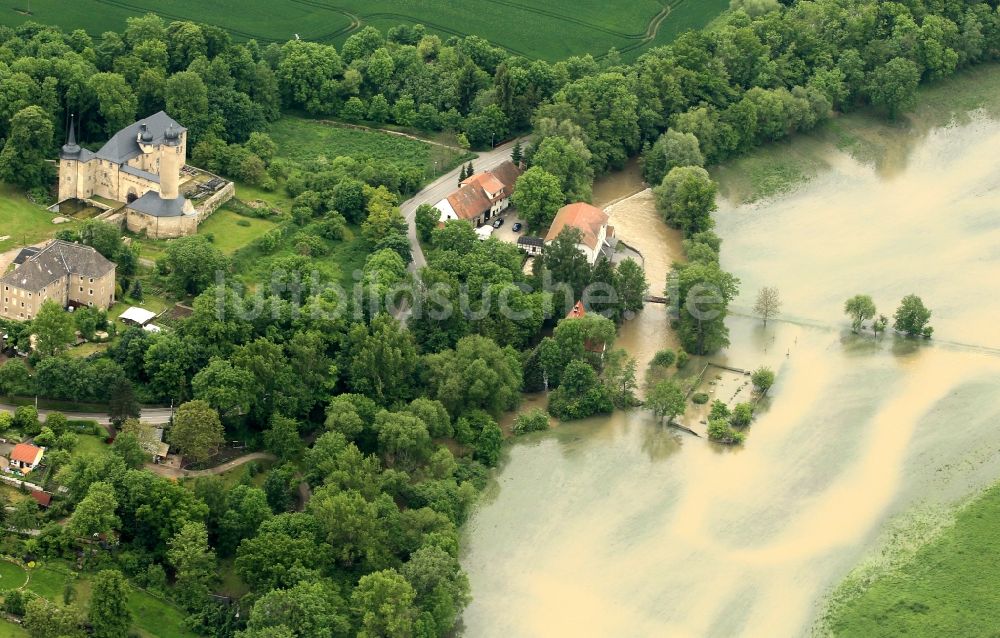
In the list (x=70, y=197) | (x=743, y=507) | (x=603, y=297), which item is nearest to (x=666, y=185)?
(x=603, y=297)

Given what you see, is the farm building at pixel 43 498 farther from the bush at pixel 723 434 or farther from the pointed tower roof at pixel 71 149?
the bush at pixel 723 434

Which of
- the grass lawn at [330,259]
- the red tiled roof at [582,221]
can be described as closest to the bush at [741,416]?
the red tiled roof at [582,221]

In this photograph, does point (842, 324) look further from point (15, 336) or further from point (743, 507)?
point (15, 336)

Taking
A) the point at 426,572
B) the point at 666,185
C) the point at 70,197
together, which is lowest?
the point at 426,572

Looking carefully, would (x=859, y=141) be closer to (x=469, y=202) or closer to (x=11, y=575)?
(x=469, y=202)

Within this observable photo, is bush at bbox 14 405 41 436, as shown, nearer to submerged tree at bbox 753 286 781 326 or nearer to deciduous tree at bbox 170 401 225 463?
deciduous tree at bbox 170 401 225 463

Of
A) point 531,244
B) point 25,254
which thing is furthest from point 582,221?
point 25,254
